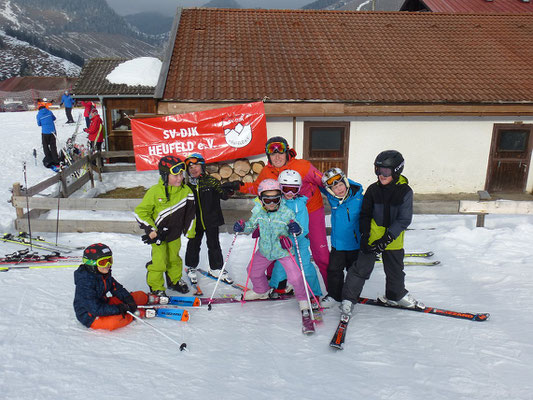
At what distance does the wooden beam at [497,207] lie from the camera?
6.67 metres

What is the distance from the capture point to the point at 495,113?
10.6m

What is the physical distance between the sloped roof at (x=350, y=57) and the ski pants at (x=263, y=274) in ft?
21.6

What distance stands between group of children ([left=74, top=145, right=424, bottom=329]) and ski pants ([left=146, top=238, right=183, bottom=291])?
12 millimetres

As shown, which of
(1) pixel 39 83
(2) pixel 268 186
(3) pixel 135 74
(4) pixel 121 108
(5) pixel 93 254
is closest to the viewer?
(5) pixel 93 254

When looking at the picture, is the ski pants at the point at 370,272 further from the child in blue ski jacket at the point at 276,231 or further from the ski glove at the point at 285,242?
the ski glove at the point at 285,242

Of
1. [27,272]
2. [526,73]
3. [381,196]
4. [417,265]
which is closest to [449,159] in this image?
[526,73]

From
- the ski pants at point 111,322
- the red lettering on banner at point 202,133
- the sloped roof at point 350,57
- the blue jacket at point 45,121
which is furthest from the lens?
the blue jacket at point 45,121

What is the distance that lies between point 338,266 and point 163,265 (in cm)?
218

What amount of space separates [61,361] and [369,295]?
3675 millimetres

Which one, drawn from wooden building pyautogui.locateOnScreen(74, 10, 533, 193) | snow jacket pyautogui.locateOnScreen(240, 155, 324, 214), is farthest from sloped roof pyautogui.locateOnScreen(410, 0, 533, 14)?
snow jacket pyautogui.locateOnScreen(240, 155, 324, 214)

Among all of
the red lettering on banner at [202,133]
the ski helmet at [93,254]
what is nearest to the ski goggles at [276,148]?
the ski helmet at [93,254]

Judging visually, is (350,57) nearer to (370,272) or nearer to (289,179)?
(289,179)

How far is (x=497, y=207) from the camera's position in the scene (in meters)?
6.69

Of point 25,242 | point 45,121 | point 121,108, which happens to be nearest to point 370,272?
point 25,242
